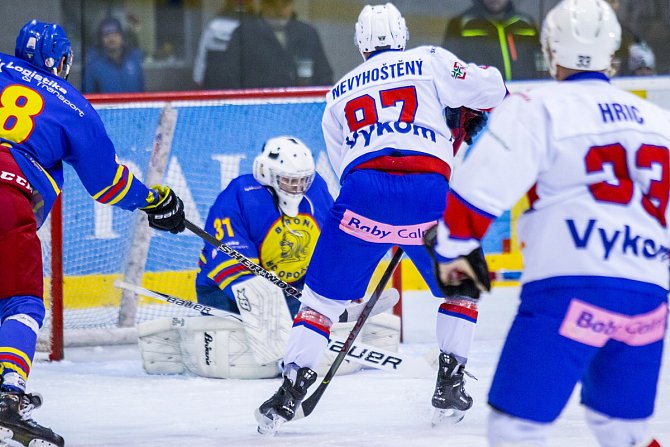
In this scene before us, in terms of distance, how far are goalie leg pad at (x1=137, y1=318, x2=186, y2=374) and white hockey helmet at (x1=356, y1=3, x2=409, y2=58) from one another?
1305 mm

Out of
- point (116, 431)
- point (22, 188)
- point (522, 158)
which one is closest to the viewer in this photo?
point (522, 158)

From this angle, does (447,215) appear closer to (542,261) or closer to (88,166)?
(542,261)

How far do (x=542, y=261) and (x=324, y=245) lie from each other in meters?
1.19

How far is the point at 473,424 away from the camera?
11.4 ft

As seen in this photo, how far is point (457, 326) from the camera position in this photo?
3496mm

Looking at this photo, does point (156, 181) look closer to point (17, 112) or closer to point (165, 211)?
point (165, 211)

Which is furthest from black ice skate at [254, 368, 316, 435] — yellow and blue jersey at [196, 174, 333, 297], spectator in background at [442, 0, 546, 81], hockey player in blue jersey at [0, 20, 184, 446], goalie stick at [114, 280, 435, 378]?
spectator in background at [442, 0, 546, 81]

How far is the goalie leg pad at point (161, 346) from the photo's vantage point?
14.0 feet

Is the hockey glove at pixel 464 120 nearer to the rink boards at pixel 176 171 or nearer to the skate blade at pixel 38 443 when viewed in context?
the rink boards at pixel 176 171

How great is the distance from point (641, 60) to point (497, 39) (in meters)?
0.77

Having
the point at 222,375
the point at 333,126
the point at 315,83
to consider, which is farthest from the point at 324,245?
the point at 315,83

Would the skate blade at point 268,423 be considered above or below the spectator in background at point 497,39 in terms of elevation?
below

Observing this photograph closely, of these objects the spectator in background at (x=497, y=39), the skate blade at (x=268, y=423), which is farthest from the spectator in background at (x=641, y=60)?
the skate blade at (x=268, y=423)

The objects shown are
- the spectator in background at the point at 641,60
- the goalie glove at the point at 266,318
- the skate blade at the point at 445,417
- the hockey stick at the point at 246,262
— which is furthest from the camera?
the spectator in background at the point at 641,60
